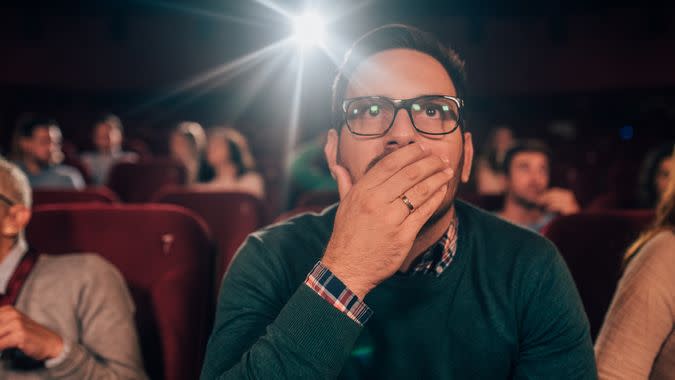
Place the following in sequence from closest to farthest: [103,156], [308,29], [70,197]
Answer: [70,197]
[103,156]
[308,29]

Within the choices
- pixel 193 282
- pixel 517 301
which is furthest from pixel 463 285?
pixel 193 282

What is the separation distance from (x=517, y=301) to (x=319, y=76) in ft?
31.2

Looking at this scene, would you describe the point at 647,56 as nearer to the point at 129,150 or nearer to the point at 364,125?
the point at 129,150

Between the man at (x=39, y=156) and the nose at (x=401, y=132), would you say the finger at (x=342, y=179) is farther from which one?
the man at (x=39, y=156)

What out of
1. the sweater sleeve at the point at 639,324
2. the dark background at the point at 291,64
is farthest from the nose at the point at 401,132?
the dark background at the point at 291,64

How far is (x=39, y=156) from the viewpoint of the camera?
357 centimetres

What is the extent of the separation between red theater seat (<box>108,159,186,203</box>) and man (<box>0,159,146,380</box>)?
2.50m

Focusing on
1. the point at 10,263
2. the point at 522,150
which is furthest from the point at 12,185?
the point at 522,150

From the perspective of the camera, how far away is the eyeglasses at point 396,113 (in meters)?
0.85

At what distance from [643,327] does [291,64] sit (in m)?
9.74

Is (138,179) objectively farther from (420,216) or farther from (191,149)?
(420,216)

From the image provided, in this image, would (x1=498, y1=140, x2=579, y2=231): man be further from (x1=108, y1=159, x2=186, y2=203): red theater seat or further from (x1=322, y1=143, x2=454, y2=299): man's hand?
(x1=108, y1=159, x2=186, y2=203): red theater seat

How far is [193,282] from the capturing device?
1.36 metres

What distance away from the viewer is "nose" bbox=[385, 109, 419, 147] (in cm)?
84
